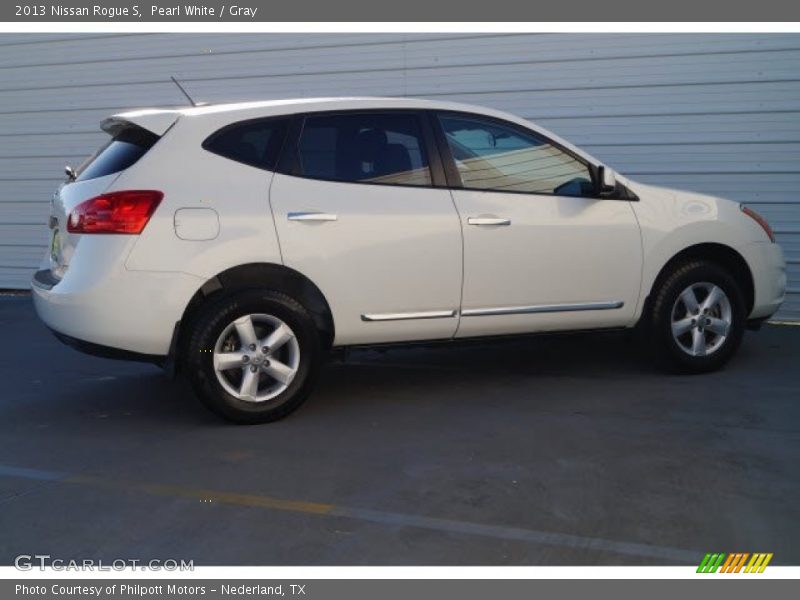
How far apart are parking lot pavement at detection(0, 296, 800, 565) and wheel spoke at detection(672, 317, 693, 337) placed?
0.30 meters

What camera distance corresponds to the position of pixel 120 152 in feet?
16.9

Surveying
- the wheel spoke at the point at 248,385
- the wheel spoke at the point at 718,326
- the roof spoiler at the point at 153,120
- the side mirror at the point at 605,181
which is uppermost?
the roof spoiler at the point at 153,120

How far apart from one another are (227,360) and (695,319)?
2980mm

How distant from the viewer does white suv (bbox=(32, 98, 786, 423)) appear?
4871mm

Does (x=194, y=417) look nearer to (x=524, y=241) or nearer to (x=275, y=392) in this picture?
(x=275, y=392)

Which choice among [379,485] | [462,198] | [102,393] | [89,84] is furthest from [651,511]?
[89,84]

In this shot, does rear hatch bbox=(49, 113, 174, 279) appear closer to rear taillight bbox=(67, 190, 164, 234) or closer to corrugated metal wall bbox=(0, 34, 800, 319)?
rear taillight bbox=(67, 190, 164, 234)

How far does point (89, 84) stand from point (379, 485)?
7486 millimetres

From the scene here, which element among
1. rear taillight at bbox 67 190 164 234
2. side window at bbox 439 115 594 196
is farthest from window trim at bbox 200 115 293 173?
side window at bbox 439 115 594 196

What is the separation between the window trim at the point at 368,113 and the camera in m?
5.18

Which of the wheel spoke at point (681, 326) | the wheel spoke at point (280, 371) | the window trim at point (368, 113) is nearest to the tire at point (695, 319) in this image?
the wheel spoke at point (681, 326)

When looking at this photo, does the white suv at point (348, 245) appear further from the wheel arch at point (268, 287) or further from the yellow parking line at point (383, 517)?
the yellow parking line at point (383, 517)

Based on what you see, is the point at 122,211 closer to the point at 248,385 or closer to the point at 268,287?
the point at 268,287

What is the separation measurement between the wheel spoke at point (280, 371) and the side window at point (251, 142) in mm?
1073
